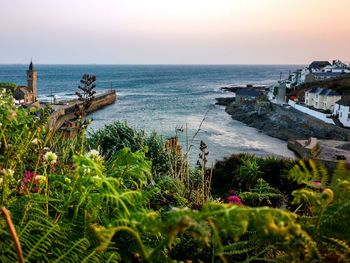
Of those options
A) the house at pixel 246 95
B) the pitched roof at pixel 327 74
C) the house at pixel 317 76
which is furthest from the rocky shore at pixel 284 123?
the pitched roof at pixel 327 74

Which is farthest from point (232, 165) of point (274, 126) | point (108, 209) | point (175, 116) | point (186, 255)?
point (175, 116)

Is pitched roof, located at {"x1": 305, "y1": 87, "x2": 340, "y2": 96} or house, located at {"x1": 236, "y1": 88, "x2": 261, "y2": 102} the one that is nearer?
pitched roof, located at {"x1": 305, "y1": 87, "x2": 340, "y2": 96}

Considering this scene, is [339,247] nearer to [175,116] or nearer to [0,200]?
[0,200]

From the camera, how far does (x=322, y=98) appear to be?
42500 millimetres

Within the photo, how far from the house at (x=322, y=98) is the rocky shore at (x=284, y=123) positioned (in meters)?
3.53

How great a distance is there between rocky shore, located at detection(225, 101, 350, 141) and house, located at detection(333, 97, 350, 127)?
1.72 m

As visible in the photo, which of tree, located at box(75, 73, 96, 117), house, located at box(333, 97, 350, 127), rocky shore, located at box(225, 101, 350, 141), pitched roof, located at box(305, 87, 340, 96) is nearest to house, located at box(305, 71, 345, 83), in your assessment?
rocky shore, located at box(225, 101, 350, 141)

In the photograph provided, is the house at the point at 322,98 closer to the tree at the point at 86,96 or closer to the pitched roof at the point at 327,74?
the pitched roof at the point at 327,74

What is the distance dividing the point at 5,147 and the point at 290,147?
28.9 metres

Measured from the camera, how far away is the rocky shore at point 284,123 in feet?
108

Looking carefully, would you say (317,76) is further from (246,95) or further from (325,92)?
(325,92)

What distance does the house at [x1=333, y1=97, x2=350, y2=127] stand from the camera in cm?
3403

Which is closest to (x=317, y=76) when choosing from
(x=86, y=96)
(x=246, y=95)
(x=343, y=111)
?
(x=246, y=95)

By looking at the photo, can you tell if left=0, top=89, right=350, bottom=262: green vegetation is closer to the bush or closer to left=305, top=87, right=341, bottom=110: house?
the bush
